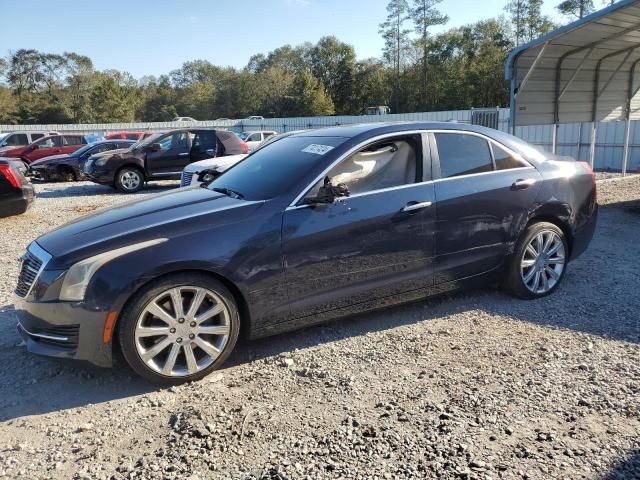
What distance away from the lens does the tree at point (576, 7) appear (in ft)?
182

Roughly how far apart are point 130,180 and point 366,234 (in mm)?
11718

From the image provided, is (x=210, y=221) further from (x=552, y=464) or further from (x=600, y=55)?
(x=600, y=55)

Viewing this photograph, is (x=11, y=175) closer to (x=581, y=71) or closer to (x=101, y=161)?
(x=101, y=161)

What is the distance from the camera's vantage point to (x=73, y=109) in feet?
234

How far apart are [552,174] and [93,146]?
55.2ft

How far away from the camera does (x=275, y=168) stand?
14.1ft

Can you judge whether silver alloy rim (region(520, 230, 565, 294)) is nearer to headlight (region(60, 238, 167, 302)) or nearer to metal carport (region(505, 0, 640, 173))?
headlight (region(60, 238, 167, 302))

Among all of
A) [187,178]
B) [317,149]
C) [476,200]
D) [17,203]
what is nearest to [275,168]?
[317,149]

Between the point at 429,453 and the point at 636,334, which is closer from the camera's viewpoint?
the point at 429,453

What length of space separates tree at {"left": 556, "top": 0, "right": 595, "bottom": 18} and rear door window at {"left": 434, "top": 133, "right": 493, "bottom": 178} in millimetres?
60772

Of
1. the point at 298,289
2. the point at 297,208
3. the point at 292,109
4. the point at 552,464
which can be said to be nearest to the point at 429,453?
the point at 552,464

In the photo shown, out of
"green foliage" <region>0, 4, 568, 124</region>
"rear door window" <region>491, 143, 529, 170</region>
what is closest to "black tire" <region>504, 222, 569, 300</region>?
"rear door window" <region>491, 143, 529, 170</region>

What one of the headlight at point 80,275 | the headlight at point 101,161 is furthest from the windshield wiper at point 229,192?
the headlight at point 101,161

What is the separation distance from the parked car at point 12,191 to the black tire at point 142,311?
24.4 ft
